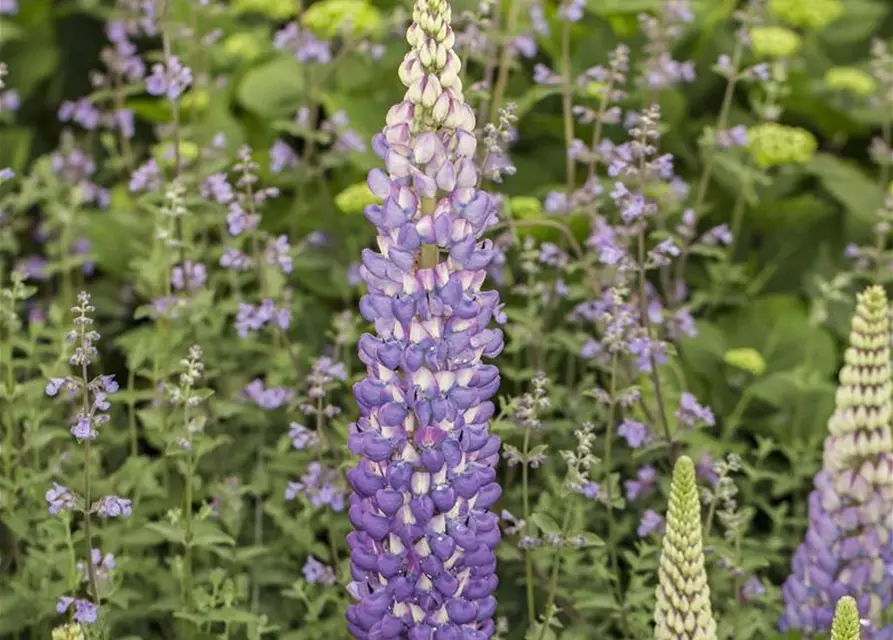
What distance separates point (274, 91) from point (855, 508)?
9.10 feet

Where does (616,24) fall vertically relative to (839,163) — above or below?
above

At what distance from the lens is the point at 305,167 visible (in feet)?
15.0

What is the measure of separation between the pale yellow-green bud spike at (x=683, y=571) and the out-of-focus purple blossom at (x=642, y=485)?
45.3 inches

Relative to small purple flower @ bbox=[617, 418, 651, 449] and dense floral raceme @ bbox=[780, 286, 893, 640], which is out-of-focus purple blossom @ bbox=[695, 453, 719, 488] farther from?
dense floral raceme @ bbox=[780, 286, 893, 640]

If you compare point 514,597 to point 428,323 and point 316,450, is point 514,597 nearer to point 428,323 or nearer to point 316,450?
point 316,450

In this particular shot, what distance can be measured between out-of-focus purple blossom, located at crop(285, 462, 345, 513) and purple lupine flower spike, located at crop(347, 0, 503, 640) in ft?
2.36

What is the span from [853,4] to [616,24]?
127cm

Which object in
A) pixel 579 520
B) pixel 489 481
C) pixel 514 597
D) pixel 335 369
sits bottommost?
pixel 514 597

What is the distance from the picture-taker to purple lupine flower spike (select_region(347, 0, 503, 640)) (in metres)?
2.45

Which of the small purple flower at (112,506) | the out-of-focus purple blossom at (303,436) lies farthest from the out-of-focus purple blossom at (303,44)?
the small purple flower at (112,506)

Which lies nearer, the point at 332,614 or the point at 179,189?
the point at 179,189

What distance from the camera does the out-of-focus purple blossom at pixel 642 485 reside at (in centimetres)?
376

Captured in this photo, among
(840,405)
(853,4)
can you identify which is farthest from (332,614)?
(853,4)

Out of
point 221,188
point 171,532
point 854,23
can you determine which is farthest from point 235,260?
point 854,23
